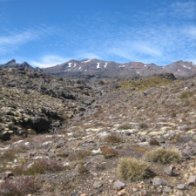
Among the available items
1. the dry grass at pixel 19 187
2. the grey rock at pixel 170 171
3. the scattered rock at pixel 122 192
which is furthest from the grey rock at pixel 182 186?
the dry grass at pixel 19 187

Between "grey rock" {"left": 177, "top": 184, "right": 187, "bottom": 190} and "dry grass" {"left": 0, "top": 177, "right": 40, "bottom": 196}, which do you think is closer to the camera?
"grey rock" {"left": 177, "top": 184, "right": 187, "bottom": 190}

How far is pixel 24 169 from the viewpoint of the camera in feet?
52.8

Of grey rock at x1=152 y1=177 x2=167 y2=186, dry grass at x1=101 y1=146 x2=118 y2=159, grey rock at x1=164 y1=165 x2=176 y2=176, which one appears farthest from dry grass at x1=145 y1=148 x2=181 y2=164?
dry grass at x1=101 y1=146 x2=118 y2=159

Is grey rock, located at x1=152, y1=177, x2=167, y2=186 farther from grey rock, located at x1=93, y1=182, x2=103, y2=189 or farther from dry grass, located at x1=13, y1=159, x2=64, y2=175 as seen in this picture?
dry grass, located at x1=13, y1=159, x2=64, y2=175

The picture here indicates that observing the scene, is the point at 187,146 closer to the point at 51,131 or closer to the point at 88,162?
the point at 88,162

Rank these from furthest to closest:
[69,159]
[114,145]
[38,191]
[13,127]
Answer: [13,127], [114,145], [69,159], [38,191]

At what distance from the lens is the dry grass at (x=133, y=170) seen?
1332 centimetres

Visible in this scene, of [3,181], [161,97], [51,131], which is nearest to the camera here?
[3,181]

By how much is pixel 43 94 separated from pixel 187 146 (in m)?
50.4

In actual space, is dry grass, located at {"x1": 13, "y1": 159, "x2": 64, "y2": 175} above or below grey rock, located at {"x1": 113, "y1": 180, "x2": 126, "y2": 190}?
above

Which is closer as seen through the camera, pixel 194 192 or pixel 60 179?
pixel 194 192

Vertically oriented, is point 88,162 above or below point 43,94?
below

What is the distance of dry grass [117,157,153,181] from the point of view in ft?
43.7

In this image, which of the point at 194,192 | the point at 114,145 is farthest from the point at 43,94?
the point at 194,192
